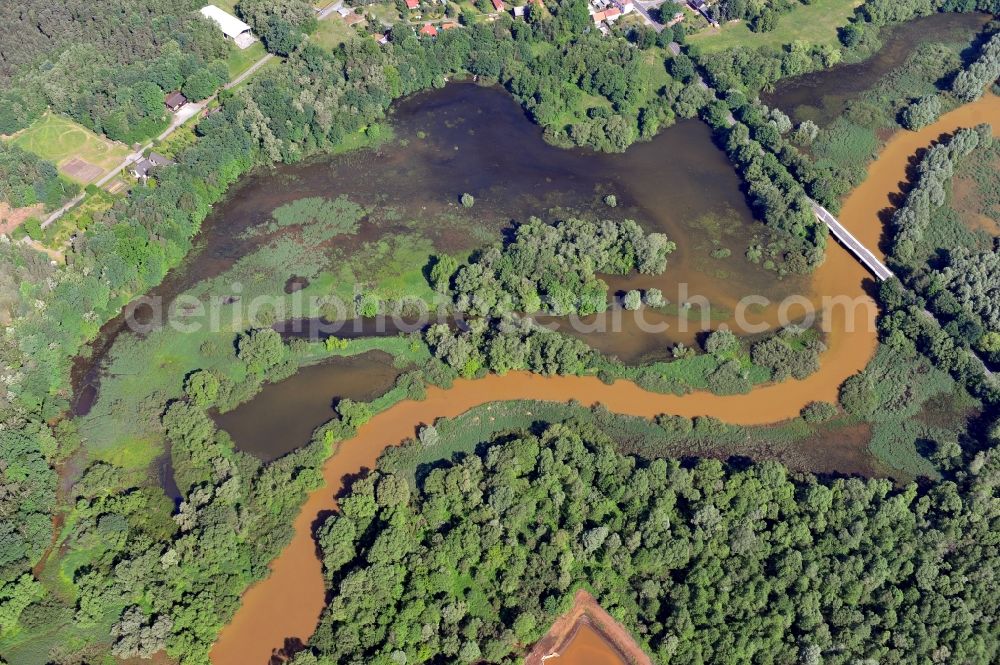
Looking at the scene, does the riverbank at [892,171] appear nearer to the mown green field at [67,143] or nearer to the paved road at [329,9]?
the paved road at [329,9]

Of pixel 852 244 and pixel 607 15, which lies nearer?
pixel 852 244

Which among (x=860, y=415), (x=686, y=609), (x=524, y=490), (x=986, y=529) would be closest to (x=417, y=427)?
(x=524, y=490)

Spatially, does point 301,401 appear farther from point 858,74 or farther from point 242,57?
point 858,74

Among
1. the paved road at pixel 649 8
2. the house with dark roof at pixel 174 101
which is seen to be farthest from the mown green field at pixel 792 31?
the house with dark roof at pixel 174 101

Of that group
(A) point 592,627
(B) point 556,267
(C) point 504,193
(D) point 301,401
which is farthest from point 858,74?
(D) point 301,401

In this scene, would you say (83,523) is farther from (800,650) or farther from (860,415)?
(860,415)

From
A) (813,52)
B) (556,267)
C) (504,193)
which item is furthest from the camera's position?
(813,52)
